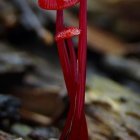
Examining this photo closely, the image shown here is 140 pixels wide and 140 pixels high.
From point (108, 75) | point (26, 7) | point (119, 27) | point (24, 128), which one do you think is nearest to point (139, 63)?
point (108, 75)

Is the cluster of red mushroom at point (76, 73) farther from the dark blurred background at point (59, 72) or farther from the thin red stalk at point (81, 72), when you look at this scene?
the dark blurred background at point (59, 72)

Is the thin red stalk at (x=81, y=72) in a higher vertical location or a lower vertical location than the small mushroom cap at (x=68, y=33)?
lower

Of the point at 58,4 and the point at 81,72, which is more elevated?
the point at 58,4

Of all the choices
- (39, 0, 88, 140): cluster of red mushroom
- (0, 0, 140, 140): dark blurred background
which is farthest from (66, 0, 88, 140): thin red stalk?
(0, 0, 140, 140): dark blurred background

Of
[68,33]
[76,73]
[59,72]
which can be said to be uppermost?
[68,33]

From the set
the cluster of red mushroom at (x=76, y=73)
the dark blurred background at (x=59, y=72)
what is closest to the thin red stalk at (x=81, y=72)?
the cluster of red mushroom at (x=76, y=73)

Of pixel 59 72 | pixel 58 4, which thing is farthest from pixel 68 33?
pixel 59 72

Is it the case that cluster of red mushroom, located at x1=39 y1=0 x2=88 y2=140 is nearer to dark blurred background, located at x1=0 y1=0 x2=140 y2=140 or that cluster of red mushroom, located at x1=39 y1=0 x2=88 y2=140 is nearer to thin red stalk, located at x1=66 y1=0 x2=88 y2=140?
thin red stalk, located at x1=66 y1=0 x2=88 y2=140

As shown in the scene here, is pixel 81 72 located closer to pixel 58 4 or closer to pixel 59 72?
pixel 58 4
